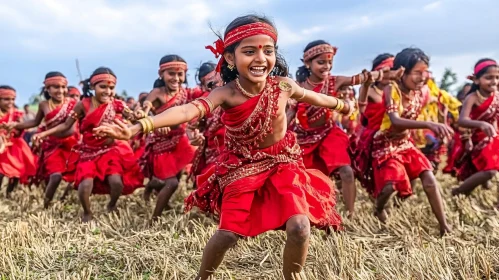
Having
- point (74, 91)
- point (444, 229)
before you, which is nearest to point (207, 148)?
point (444, 229)

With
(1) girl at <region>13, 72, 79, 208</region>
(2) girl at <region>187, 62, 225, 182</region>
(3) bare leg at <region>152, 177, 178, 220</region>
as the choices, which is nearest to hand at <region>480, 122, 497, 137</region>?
(2) girl at <region>187, 62, 225, 182</region>

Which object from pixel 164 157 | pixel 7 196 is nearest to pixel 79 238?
pixel 164 157

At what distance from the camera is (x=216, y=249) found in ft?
10.7

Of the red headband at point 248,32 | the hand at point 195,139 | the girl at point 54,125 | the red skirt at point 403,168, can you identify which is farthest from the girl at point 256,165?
the girl at point 54,125

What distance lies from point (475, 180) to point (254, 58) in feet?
12.2

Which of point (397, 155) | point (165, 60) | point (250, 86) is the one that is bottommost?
point (397, 155)

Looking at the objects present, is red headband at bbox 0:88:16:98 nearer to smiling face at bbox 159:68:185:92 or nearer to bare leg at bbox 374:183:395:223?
smiling face at bbox 159:68:185:92

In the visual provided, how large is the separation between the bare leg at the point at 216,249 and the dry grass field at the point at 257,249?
0.69 ft

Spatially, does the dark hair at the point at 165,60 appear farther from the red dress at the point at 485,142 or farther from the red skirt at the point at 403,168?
the red dress at the point at 485,142

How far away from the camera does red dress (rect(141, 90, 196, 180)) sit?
6395 millimetres

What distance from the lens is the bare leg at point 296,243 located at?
3.09 meters

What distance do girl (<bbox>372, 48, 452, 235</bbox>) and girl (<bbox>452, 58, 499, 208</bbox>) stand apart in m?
→ 0.91

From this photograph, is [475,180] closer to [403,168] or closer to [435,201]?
[403,168]

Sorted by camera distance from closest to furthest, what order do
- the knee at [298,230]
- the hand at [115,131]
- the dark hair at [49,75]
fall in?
the hand at [115,131]
the knee at [298,230]
the dark hair at [49,75]
